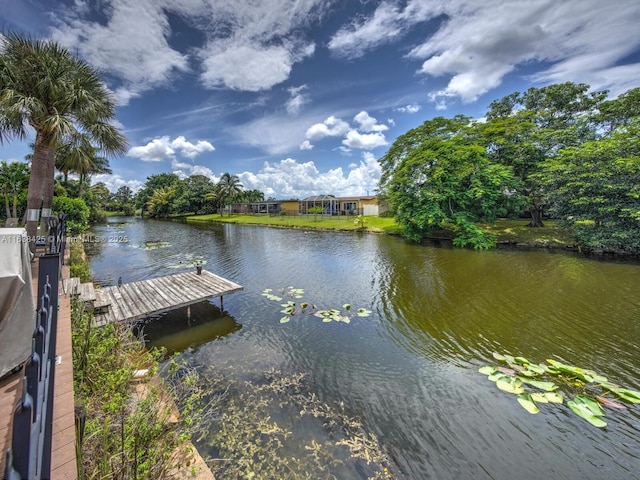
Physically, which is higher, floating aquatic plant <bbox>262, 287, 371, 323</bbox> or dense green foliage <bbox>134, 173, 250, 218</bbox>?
dense green foliage <bbox>134, 173, 250, 218</bbox>

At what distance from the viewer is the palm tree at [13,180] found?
1246 centimetres

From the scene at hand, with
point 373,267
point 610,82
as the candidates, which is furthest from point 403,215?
point 610,82

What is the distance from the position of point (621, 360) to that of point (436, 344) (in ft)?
11.1

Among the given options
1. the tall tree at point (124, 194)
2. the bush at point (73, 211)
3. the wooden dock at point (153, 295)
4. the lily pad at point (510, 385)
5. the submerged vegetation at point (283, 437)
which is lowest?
the submerged vegetation at point (283, 437)

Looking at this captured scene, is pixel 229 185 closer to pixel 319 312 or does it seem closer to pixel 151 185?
pixel 151 185

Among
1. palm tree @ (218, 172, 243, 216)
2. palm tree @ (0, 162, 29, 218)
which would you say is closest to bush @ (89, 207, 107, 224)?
palm tree @ (218, 172, 243, 216)

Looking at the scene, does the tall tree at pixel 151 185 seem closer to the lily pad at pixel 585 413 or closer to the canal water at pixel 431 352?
the canal water at pixel 431 352

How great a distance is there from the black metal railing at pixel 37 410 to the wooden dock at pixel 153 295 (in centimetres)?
444

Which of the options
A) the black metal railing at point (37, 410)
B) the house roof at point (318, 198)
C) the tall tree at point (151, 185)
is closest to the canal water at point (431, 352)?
the black metal railing at point (37, 410)

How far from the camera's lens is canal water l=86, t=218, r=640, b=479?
3398 mm

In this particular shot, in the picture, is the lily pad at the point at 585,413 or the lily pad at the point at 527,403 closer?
the lily pad at the point at 585,413

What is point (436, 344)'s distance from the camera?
5840 millimetres

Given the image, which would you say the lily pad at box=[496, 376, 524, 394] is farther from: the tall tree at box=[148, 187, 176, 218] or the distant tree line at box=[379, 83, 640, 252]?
the tall tree at box=[148, 187, 176, 218]

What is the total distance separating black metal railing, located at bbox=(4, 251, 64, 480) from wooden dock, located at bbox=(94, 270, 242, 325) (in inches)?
175
